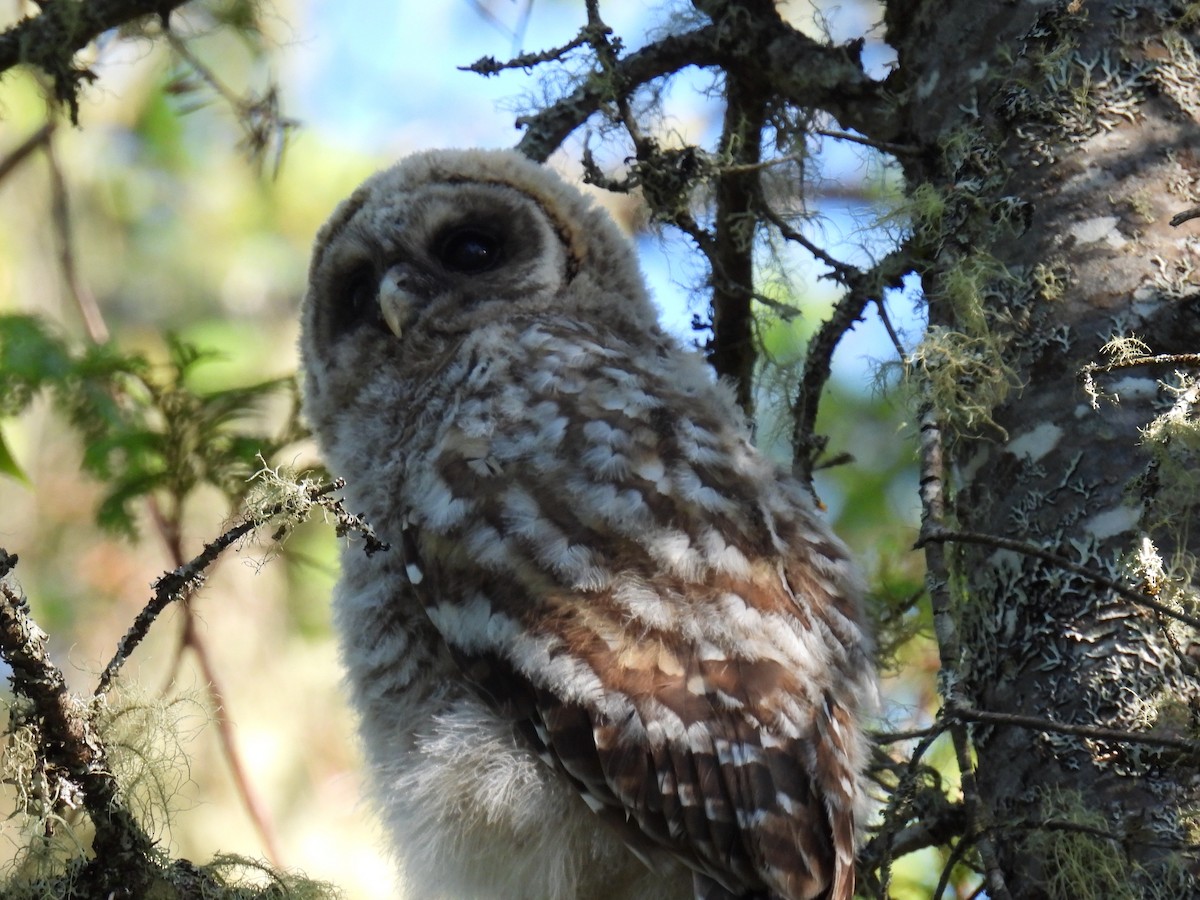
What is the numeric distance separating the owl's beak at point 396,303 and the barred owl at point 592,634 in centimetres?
2

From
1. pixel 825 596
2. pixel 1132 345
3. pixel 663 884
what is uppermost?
pixel 1132 345

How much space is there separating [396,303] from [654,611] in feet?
3.05

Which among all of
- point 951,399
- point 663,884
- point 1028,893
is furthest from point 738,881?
point 951,399

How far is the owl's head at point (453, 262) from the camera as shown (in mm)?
2430

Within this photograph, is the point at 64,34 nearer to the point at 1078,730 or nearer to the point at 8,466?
the point at 8,466

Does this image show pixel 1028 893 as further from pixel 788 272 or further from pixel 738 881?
pixel 788 272

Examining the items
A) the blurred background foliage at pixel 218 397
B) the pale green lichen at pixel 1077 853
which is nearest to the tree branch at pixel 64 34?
the blurred background foliage at pixel 218 397

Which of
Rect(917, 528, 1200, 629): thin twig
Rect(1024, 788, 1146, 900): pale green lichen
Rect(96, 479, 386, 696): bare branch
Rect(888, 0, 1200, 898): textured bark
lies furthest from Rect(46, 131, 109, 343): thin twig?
Rect(1024, 788, 1146, 900): pale green lichen

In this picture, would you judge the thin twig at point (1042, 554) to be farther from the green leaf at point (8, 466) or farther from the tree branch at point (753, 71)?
the green leaf at point (8, 466)

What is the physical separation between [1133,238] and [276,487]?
1.21m

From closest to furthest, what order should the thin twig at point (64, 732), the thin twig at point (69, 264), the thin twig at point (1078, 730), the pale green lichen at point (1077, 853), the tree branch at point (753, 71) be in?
the thin twig at point (64, 732), the thin twig at point (1078, 730), the pale green lichen at point (1077, 853), the tree branch at point (753, 71), the thin twig at point (69, 264)

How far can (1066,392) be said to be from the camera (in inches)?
68.2

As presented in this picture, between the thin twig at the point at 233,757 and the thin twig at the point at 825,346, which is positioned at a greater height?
the thin twig at the point at 825,346

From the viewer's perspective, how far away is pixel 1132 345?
5.52 feet
